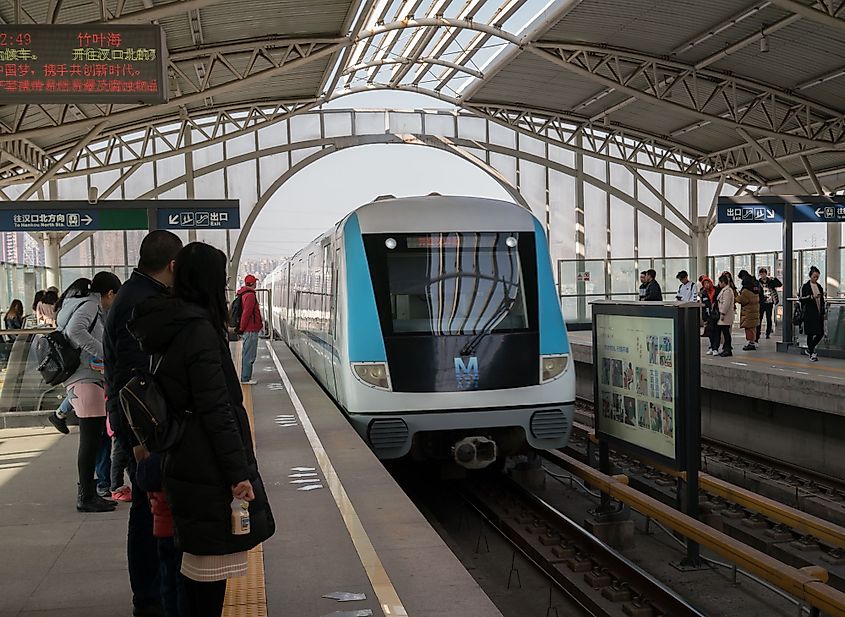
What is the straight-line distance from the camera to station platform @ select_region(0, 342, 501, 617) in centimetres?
449

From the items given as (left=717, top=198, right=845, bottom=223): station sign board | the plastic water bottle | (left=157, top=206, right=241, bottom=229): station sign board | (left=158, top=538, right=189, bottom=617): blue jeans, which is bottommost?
(left=158, top=538, right=189, bottom=617): blue jeans

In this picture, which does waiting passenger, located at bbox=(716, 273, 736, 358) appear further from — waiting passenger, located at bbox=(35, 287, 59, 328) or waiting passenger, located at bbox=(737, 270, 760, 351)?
waiting passenger, located at bbox=(35, 287, 59, 328)

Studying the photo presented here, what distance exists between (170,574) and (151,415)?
2.46 ft

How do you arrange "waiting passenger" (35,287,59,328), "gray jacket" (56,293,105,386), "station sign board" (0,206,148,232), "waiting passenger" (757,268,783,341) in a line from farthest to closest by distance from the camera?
"waiting passenger" (757,268,783,341) < "waiting passenger" (35,287,59,328) < "station sign board" (0,206,148,232) < "gray jacket" (56,293,105,386)

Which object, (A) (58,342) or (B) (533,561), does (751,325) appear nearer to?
(B) (533,561)

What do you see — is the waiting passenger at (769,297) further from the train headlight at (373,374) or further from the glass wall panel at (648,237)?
the train headlight at (373,374)

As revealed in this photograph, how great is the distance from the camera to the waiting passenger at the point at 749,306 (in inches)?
644

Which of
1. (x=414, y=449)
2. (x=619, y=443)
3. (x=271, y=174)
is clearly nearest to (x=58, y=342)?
(x=414, y=449)

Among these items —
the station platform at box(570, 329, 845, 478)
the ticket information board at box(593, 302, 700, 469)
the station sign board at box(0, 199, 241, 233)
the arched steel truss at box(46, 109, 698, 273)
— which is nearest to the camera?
the ticket information board at box(593, 302, 700, 469)

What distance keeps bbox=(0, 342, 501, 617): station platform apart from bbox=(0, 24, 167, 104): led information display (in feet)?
10.6

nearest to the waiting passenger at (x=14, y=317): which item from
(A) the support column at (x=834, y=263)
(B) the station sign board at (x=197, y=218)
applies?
(B) the station sign board at (x=197, y=218)

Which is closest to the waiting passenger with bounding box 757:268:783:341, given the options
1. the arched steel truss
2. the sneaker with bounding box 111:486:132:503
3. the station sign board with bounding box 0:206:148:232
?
the arched steel truss

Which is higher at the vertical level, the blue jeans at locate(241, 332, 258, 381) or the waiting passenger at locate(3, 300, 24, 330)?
the waiting passenger at locate(3, 300, 24, 330)

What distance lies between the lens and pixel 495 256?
857cm
